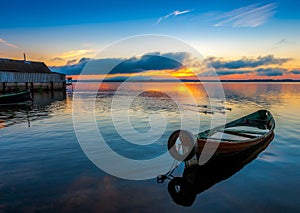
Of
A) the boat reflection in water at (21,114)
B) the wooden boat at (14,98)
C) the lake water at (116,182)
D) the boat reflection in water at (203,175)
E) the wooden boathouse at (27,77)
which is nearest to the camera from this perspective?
the lake water at (116,182)

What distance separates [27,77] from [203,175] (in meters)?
67.0

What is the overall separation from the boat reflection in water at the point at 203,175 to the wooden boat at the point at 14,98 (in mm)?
38885

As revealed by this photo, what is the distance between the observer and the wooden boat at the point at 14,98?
38562 millimetres

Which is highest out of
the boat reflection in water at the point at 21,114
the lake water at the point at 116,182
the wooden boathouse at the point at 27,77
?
the wooden boathouse at the point at 27,77

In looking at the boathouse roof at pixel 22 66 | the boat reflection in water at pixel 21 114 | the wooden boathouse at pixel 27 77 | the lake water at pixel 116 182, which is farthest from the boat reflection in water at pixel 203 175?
the boathouse roof at pixel 22 66

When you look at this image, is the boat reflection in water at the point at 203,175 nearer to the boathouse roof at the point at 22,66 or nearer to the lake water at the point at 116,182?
the lake water at the point at 116,182

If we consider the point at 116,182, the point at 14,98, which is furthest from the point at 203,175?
the point at 14,98

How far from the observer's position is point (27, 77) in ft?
211

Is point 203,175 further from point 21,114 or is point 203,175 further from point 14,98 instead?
point 14,98

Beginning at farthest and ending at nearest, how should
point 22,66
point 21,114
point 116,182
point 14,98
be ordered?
point 22,66 → point 14,98 → point 21,114 → point 116,182

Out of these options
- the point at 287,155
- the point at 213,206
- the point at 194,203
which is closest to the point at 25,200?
the point at 194,203

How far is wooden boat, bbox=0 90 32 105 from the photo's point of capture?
38.6 meters

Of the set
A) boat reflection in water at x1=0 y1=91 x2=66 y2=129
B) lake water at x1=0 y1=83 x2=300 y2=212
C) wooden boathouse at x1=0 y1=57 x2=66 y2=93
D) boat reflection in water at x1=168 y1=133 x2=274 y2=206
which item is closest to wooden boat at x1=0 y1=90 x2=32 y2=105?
boat reflection in water at x1=0 y1=91 x2=66 y2=129

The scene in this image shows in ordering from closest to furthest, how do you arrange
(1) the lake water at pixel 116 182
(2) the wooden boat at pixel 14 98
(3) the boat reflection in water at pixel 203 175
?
(1) the lake water at pixel 116 182, (3) the boat reflection in water at pixel 203 175, (2) the wooden boat at pixel 14 98
